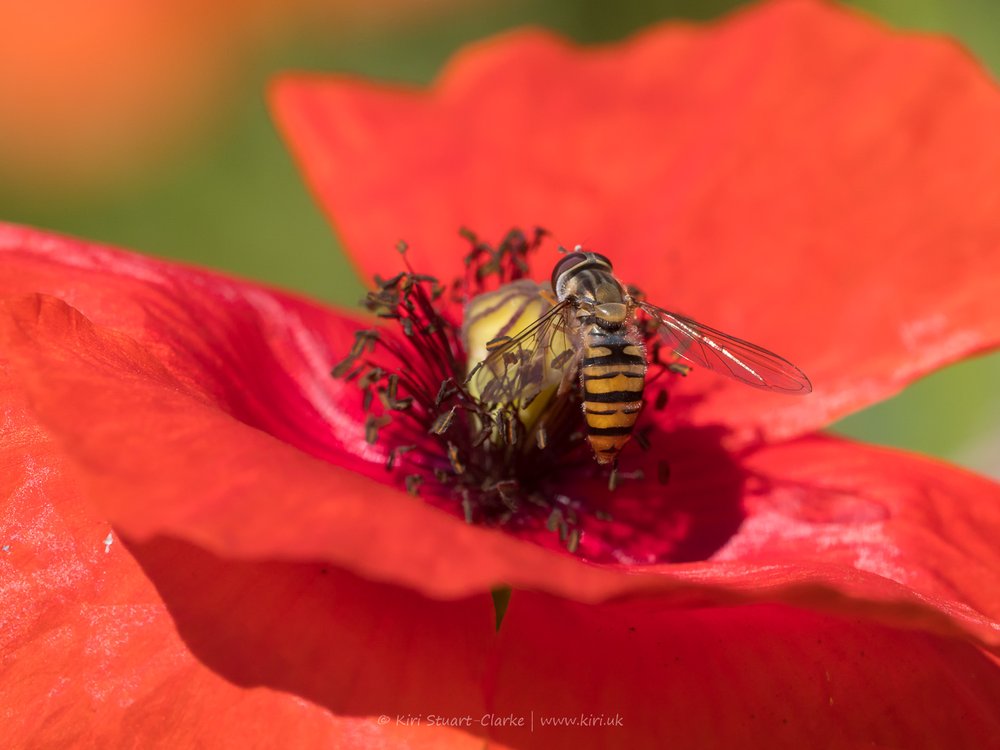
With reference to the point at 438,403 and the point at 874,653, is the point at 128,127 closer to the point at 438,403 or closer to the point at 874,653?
the point at 438,403

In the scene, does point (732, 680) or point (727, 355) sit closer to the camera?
point (732, 680)

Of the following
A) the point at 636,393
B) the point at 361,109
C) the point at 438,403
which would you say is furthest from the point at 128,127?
the point at 636,393

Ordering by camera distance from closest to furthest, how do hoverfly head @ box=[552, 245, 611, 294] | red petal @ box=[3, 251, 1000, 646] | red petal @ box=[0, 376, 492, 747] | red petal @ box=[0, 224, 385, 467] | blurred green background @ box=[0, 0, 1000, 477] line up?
1. red petal @ box=[3, 251, 1000, 646]
2. red petal @ box=[0, 376, 492, 747]
3. red petal @ box=[0, 224, 385, 467]
4. hoverfly head @ box=[552, 245, 611, 294]
5. blurred green background @ box=[0, 0, 1000, 477]

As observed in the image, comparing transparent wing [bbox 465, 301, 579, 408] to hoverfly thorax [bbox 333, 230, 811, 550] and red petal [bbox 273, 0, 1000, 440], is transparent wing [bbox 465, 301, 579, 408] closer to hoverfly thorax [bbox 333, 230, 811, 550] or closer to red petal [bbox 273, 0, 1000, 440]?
hoverfly thorax [bbox 333, 230, 811, 550]

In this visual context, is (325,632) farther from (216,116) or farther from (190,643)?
(216,116)

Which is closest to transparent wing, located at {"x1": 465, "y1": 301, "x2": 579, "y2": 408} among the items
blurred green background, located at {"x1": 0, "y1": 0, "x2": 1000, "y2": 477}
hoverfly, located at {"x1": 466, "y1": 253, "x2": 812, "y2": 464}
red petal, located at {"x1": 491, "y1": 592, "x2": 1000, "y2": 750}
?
hoverfly, located at {"x1": 466, "y1": 253, "x2": 812, "y2": 464}

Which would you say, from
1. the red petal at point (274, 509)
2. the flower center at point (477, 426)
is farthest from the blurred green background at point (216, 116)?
the red petal at point (274, 509)

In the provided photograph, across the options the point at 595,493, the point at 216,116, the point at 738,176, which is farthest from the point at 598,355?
the point at 216,116
